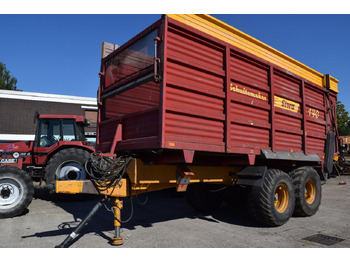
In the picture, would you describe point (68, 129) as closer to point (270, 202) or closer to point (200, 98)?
point (200, 98)

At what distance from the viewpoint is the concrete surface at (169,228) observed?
4273 mm

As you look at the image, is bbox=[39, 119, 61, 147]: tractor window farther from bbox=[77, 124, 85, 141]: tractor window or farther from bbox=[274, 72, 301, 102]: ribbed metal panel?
bbox=[274, 72, 301, 102]: ribbed metal panel

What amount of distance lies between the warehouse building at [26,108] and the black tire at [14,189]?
41.4 feet

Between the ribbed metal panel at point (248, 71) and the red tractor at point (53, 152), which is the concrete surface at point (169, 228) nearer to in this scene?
the red tractor at point (53, 152)

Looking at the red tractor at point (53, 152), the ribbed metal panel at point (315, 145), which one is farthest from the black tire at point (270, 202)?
the red tractor at point (53, 152)

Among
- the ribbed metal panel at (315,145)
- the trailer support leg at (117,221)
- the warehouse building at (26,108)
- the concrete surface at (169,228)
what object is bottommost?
the concrete surface at (169,228)

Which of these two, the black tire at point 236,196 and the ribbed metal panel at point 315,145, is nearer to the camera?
the ribbed metal panel at point 315,145

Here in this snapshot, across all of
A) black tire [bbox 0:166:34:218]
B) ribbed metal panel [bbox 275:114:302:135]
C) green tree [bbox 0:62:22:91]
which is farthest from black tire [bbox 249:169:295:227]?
green tree [bbox 0:62:22:91]

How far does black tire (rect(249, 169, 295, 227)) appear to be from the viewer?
523 cm

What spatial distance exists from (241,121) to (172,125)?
61.9 inches

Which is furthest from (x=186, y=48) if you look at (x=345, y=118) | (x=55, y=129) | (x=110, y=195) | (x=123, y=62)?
(x=345, y=118)

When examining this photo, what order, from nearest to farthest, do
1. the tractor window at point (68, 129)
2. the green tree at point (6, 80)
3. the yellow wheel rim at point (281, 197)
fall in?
the yellow wheel rim at point (281, 197), the tractor window at point (68, 129), the green tree at point (6, 80)

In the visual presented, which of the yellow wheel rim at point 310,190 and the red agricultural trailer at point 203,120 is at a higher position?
the red agricultural trailer at point 203,120

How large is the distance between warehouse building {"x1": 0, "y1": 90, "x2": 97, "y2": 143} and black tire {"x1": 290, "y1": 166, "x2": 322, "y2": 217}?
14.8 meters
